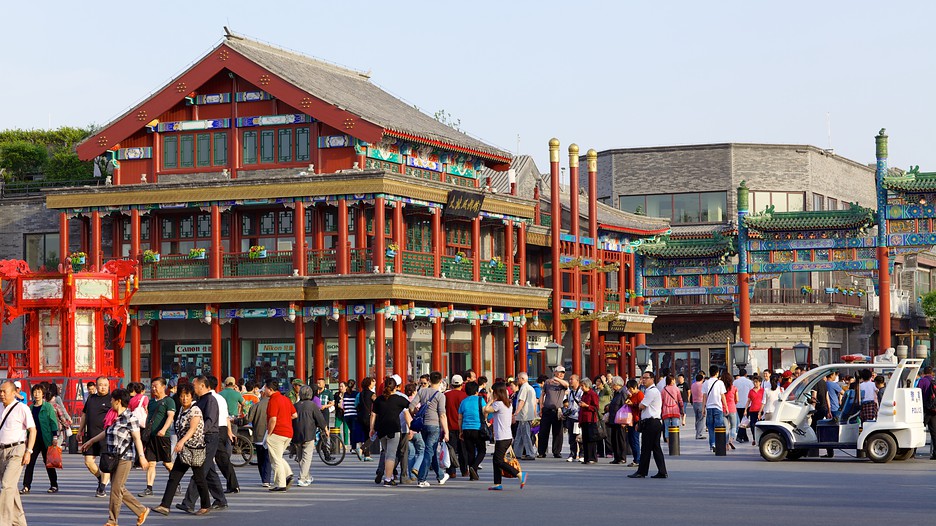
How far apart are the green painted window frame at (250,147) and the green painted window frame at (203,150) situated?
4.25 feet

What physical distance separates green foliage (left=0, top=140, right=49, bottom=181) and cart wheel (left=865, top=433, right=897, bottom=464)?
4697cm

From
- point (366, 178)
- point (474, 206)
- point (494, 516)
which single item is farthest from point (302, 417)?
point (474, 206)

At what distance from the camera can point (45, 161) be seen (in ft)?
220

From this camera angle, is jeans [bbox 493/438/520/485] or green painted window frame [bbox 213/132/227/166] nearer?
jeans [bbox 493/438/520/485]

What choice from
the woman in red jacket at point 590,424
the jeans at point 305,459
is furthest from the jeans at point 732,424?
the jeans at point 305,459

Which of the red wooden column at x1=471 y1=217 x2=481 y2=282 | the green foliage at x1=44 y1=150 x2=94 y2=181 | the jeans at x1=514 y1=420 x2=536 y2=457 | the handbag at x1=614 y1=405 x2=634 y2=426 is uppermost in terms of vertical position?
the green foliage at x1=44 y1=150 x2=94 y2=181

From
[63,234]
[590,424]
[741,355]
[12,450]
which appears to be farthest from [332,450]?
[63,234]

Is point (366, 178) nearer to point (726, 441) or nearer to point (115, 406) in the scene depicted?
point (726, 441)

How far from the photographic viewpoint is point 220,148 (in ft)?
164

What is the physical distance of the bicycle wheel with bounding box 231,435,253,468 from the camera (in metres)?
28.8

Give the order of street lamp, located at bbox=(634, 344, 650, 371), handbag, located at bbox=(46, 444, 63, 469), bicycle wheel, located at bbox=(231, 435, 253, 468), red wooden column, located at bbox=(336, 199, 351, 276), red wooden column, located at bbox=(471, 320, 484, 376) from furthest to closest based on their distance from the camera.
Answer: red wooden column, located at bbox=(471, 320, 484, 376), street lamp, located at bbox=(634, 344, 650, 371), red wooden column, located at bbox=(336, 199, 351, 276), bicycle wheel, located at bbox=(231, 435, 253, 468), handbag, located at bbox=(46, 444, 63, 469)

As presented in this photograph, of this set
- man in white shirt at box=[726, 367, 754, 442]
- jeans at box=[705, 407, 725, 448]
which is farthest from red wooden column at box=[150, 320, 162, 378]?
jeans at box=[705, 407, 725, 448]

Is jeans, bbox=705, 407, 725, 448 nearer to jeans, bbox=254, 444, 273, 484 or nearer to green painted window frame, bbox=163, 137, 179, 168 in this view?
jeans, bbox=254, 444, 273, 484

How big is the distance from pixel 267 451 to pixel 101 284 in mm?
20117
